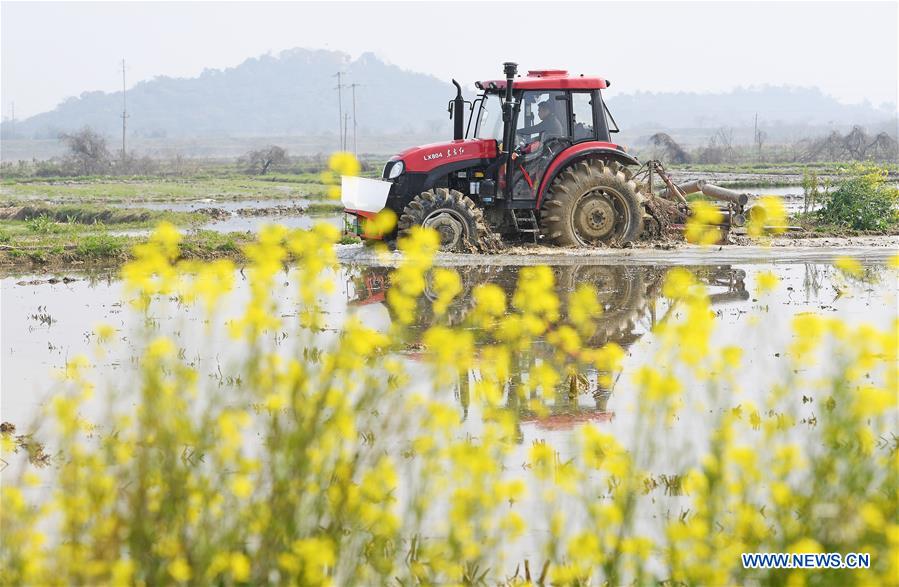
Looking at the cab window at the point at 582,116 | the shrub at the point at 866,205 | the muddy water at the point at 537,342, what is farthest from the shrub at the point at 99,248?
the shrub at the point at 866,205

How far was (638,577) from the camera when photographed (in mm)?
3594

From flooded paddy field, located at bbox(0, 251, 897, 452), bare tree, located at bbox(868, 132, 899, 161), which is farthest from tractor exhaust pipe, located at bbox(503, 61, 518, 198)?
bare tree, located at bbox(868, 132, 899, 161)

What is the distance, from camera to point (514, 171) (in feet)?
51.9

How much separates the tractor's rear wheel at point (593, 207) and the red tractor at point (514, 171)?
0.01 m

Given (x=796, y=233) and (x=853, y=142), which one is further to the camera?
(x=853, y=142)

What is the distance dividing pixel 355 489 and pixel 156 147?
643ft

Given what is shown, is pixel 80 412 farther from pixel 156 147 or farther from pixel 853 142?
pixel 156 147

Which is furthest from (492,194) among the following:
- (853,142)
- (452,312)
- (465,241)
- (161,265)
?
(853,142)

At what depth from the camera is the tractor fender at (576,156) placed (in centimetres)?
1573

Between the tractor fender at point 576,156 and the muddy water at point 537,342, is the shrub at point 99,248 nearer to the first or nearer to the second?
the muddy water at point 537,342

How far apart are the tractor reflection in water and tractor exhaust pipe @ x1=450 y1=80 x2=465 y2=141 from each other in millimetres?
2408

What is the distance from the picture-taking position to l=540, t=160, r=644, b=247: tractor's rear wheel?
15961 millimetres

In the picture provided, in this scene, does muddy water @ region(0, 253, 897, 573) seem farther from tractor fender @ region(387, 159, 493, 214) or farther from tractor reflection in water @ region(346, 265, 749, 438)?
tractor fender @ region(387, 159, 493, 214)

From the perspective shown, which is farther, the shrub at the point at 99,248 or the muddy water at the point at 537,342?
the shrub at the point at 99,248
